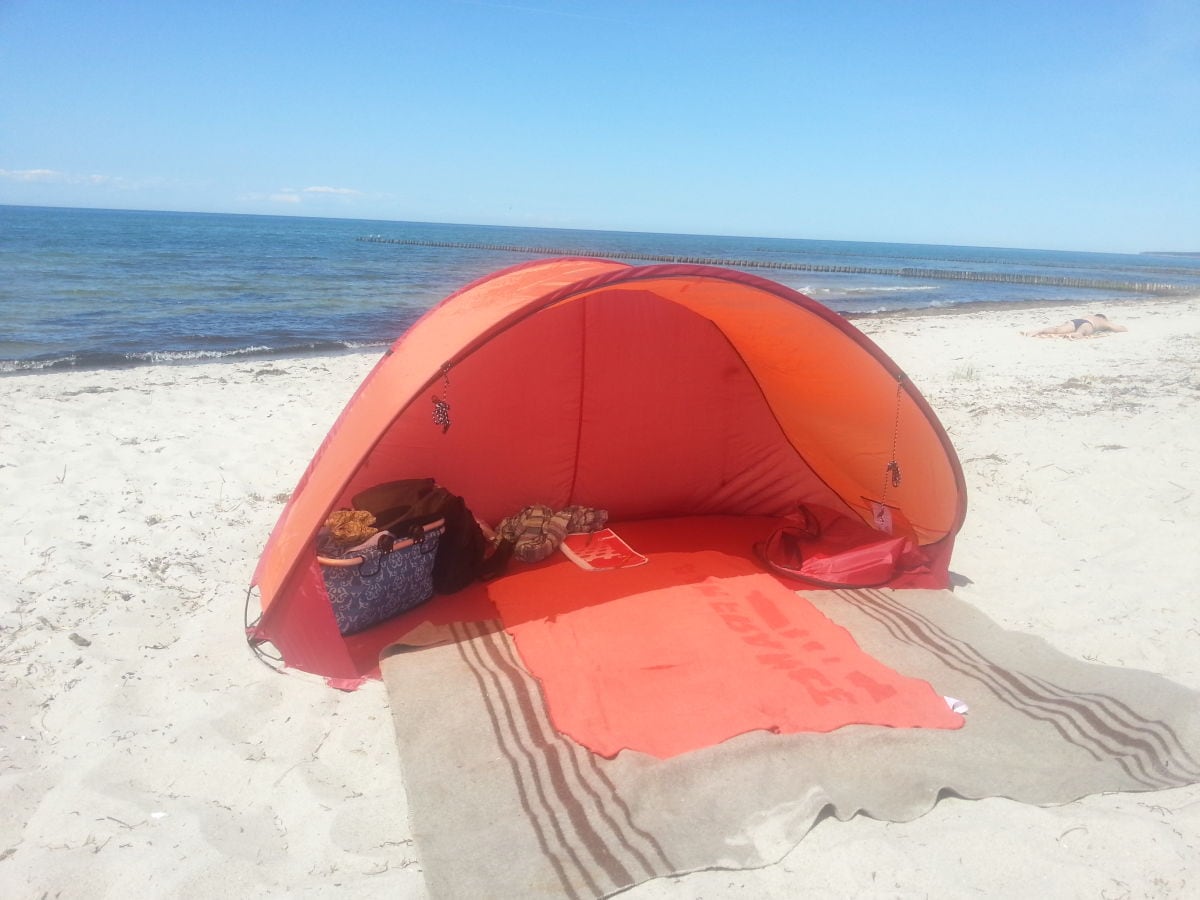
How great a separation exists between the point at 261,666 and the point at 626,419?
240 centimetres

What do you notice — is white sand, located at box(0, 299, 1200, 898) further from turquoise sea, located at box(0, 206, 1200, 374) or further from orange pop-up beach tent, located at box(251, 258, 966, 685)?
turquoise sea, located at box(0, 206, 1200, 374)

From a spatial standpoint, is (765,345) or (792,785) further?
(765,345)

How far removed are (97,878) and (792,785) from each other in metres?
2.12

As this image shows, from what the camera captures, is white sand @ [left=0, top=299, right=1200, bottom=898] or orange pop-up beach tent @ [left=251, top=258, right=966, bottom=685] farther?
orange pop-up beach tent @ [left=251, top=258, right=966, bottom=685]

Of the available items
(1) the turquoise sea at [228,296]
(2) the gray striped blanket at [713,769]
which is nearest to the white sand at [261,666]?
(2) the gray striped blanket at [713,769]

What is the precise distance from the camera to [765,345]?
419 centimetres

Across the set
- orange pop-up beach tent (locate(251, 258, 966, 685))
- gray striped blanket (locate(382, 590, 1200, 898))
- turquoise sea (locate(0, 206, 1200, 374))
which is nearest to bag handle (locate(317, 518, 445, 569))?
orange pop-up beach tent (locate(251, 258, 966, 685))

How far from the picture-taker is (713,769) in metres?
2.58

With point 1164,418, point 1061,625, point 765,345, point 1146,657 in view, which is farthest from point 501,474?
point 1164,418

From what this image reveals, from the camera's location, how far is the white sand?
2166 millimetres

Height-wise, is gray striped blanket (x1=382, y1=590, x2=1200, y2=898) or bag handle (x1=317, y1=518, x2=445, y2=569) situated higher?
bag handle (x1=317, y1=518, x2=445, y2=569)

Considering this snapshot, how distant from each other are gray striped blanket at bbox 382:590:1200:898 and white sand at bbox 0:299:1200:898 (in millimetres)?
80

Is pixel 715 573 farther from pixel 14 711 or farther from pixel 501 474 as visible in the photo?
pixel 14 711

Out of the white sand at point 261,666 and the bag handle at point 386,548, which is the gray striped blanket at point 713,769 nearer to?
the white sand at point 261,666
